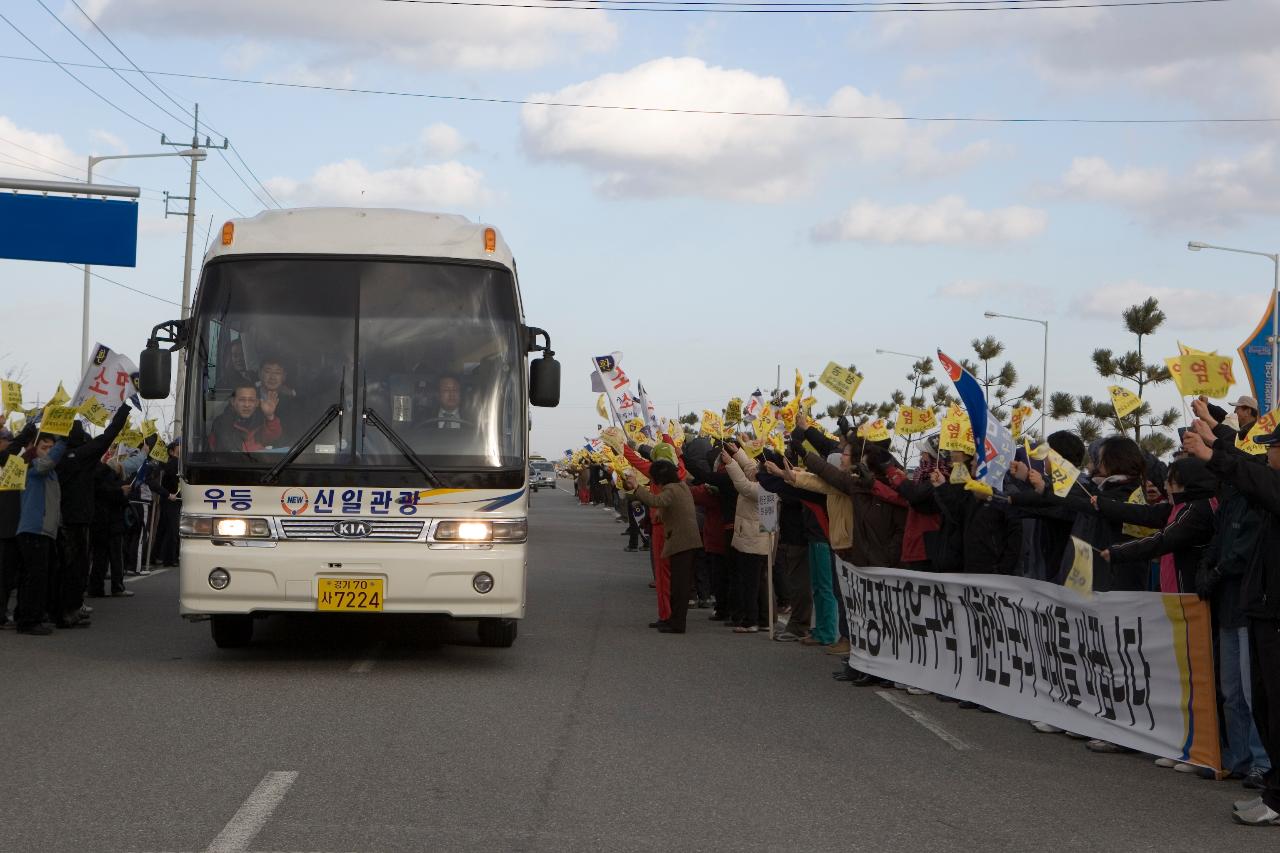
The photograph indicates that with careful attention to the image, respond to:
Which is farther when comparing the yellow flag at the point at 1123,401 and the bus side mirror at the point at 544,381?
the bus side mirror at the point at 544,381

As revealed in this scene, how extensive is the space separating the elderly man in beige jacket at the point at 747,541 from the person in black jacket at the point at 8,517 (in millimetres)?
6693

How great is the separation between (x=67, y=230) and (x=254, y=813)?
17800 mm

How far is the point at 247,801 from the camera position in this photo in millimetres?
6871

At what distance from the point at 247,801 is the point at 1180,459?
202 inches

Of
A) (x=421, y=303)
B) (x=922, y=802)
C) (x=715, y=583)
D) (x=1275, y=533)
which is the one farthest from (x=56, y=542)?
(x=1275, y=533)

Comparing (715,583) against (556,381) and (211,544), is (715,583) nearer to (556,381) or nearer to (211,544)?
(556,381)

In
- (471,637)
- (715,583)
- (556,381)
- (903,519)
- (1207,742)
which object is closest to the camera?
(1207,742)

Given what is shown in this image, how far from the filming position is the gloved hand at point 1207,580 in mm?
7941

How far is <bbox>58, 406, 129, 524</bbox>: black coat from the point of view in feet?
47.4

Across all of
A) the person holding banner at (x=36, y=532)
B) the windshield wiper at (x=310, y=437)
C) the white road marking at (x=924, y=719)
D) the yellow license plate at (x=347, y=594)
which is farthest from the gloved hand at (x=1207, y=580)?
the person holding banner at (x=36, y=532)

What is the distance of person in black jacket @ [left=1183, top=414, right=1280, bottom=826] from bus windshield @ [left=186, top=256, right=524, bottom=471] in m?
5.67

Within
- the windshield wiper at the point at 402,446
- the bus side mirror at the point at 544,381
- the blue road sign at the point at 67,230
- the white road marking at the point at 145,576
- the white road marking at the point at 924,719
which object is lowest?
the white road marking at the point at 145,576

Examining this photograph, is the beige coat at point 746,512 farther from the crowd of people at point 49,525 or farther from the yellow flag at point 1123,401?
the yellow flag at point 1123,401

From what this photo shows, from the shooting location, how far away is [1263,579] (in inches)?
282
